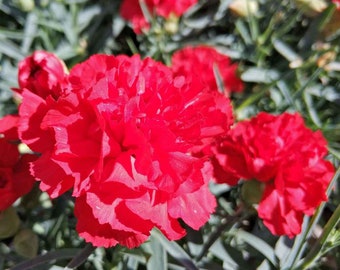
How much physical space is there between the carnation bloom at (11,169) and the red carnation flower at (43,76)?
0.18ft

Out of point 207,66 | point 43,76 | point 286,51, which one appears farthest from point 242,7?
point 43,76

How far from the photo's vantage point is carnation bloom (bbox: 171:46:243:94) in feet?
2.97

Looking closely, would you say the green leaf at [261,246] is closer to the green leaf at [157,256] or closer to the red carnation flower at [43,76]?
the green leaf at [157,256]

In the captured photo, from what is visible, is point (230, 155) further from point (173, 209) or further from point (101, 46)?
point (101, 46)

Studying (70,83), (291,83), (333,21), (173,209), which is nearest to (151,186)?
(173,209)

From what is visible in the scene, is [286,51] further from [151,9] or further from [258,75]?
[151,9]

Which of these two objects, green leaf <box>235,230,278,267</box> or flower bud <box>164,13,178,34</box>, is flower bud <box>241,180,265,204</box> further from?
flower bud <box>164,13,178,34</box>

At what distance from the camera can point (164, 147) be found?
55 centimetres

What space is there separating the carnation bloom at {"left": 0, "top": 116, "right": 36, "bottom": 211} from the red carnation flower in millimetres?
54

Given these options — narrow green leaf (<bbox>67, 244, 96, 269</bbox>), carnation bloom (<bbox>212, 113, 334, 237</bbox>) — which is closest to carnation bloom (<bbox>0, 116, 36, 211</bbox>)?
narrow green leaf (<bbox>67, 244, 96, 269</bbox>)

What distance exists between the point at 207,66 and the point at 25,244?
0.46m

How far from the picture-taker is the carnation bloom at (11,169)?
66 centimetres

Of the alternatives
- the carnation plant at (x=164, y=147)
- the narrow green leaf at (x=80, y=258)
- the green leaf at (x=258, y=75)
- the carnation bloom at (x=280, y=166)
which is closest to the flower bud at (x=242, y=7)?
the carnation plant at (x=164, y=147)

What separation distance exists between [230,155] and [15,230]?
1.16ft
